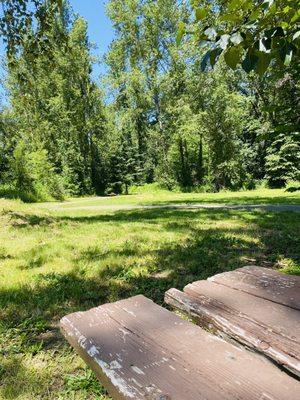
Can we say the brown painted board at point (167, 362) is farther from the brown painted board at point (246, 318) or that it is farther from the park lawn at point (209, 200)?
the park lawn at point (209, 200)

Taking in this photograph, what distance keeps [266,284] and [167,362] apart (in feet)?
2.91

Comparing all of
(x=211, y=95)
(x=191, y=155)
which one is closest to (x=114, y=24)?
(x=211, y=95)

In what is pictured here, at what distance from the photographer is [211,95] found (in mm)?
32156

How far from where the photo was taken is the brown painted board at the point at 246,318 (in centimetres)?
135

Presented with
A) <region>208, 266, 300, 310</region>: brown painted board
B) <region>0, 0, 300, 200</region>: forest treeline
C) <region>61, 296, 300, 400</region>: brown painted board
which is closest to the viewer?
<region>61, 296, 300, 400</region>: brown painted board

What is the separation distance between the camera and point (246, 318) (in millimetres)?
1587

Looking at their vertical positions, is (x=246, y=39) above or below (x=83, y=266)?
above

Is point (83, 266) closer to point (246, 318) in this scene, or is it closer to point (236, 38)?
point (246, 318)

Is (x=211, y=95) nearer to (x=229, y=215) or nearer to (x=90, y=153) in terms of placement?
(x=90, y=153)

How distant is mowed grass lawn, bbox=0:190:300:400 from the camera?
267 cm

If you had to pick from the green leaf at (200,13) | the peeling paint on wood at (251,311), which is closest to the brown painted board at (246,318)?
the peeling paint on wood at (251,311)

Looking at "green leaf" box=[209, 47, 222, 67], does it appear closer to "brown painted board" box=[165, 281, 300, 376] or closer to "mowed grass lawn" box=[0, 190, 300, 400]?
"brown painted board" box=[165, 281, 300, 376]

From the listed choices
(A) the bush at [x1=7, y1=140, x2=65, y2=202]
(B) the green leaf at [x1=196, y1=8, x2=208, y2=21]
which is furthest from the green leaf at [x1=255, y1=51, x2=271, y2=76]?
(A) the bush at [x1=7, y1=140, x2=65, y2=202]

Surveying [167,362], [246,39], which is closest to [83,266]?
[246,39]
